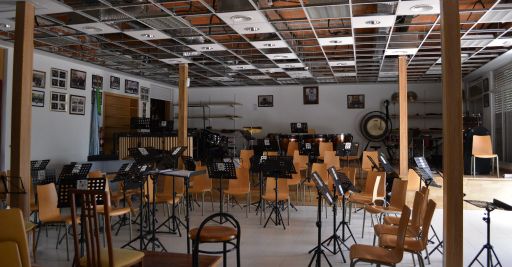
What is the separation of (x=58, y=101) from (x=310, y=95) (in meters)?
8.98

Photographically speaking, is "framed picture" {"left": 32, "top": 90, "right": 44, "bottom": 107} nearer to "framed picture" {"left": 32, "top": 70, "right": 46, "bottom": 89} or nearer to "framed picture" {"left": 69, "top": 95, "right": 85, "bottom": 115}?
"framed picture" {"left": 32, "top": 70, "right": 46, "bottom": 89}

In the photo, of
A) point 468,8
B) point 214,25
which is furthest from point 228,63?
point 468,8

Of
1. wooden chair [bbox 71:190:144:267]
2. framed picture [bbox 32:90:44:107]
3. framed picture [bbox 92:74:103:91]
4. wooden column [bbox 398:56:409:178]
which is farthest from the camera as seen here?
framed picture [bbox 92:74:103:91]

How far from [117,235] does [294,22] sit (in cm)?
471

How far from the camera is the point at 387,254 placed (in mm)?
3361

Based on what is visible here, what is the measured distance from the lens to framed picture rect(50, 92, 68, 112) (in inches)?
388

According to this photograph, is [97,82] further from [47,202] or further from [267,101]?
[47,202]

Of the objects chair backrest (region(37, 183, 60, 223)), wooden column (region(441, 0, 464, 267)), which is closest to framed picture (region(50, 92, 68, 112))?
chair backrest (region(37, 183, 60, 223))

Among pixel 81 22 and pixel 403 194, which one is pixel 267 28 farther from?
pixel 403 194

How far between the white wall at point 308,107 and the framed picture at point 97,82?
16.2 feet

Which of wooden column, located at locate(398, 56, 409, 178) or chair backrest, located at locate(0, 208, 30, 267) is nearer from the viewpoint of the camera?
chair backrest, located at locate(0, 208, 30, 267)

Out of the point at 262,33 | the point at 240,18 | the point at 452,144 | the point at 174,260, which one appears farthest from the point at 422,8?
the point at 174,260

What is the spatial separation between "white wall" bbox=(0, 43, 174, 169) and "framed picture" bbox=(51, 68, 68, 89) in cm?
11

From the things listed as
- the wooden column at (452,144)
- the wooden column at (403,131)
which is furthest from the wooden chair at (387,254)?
the wooden column at (403,131)
